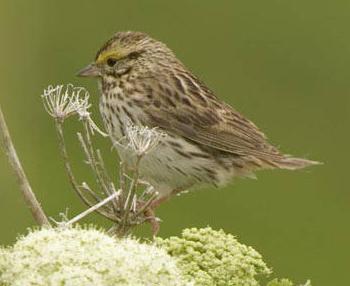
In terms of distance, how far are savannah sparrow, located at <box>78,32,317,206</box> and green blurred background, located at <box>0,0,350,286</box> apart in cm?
284

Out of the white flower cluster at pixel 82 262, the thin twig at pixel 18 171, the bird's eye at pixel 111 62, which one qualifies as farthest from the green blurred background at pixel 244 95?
the white flower cluster at pixel 82 262

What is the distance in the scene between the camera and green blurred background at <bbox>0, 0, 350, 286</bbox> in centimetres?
1262

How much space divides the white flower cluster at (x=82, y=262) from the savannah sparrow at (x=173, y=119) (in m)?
2.73

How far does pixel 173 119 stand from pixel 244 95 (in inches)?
209

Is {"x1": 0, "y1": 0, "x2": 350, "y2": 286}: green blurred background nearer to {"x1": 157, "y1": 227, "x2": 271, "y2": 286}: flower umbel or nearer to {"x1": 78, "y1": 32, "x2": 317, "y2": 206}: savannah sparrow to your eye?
{"x1": 78, "y1": 32, "x2": 317, "y2": 206}: savannah sparrow

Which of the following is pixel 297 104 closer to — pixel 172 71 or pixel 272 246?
pixel 272 246

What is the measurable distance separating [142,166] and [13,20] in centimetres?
801

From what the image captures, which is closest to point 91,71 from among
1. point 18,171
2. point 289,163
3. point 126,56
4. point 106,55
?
point 106,55

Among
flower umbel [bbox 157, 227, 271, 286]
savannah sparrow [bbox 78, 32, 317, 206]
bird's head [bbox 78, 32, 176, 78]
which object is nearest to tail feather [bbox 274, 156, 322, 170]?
savannah sparrow [bbox 78, 32, 317, 206]

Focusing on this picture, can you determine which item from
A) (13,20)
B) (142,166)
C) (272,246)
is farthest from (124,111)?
(13,20)

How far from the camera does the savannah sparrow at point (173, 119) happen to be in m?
8.21

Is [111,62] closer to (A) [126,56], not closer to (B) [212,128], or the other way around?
(A) [126,56]

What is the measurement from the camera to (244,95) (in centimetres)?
1371

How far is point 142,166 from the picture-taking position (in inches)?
318
